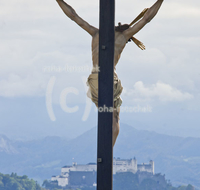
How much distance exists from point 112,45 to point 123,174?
198 feet

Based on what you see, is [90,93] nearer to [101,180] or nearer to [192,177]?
[101,180]

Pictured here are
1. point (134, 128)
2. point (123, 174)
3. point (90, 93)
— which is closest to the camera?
point (90, 93)

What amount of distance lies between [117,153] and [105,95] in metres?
79.6

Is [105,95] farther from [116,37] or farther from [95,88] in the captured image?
[116,37]

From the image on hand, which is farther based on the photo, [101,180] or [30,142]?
[30,142]

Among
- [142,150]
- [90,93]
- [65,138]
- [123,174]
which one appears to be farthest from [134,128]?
[90,93]

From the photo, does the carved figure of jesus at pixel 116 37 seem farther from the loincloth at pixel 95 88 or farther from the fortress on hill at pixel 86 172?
the fortress on hill at pixel 86 172

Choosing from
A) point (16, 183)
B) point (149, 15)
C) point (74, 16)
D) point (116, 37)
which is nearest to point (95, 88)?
point (116, 37)

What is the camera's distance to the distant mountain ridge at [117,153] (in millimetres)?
81000

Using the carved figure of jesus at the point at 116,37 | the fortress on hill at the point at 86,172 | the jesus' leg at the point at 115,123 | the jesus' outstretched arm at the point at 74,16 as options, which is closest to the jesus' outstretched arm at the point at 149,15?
the carved figure of jesus at the point at 116,37

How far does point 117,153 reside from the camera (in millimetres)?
84312

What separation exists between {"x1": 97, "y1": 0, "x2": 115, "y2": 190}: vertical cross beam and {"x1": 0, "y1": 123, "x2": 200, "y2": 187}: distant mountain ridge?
7368 cm

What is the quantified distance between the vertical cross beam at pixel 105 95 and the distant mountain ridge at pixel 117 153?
73685mm

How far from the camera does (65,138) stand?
90.8m
